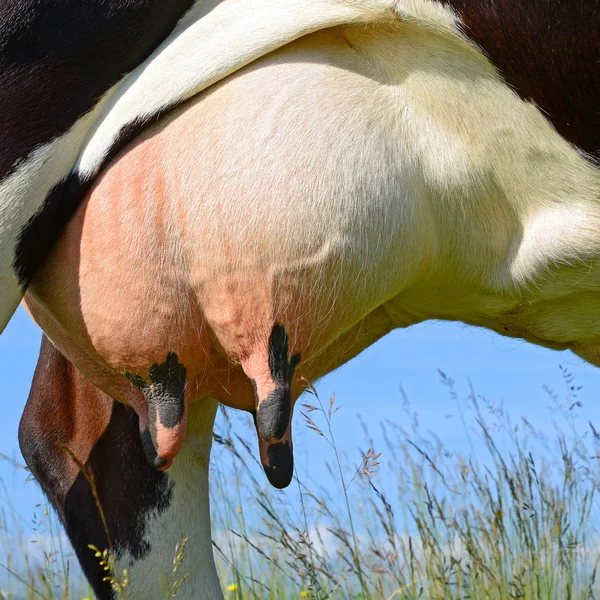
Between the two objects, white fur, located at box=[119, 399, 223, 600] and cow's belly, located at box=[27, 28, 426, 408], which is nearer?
cow's belly, located at box=[27, 28, 426, 408]

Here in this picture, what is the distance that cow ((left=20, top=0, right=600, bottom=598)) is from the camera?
1325 millimetres

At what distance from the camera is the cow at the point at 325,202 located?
133cm

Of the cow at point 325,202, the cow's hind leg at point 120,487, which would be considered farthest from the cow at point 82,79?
the cow's hind leg at point 120,487

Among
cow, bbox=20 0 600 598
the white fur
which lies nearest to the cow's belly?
cow, bbox=20 0 600 598

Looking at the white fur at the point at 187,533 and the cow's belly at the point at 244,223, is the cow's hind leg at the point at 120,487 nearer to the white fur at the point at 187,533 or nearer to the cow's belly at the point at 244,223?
the white fur at the point at 187,533

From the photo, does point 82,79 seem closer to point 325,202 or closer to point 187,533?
point 325,202

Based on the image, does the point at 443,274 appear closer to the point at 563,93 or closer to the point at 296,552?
the point at 563,93

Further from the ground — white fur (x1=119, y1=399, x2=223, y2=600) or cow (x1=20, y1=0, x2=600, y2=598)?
cow (x1=20, y1=0, x2=600, y2=598)

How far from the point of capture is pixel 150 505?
1.90 metres

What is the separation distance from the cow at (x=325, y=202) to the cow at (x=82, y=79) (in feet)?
0.10

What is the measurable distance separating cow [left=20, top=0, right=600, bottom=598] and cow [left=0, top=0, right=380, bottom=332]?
30mm

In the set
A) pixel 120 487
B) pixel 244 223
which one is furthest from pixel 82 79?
pixel 120 487

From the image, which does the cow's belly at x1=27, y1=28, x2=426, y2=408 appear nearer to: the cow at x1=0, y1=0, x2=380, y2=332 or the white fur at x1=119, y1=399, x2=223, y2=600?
the cow at x1=0, y1=0, x2=380, y2=332

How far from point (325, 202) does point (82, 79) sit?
40cm
